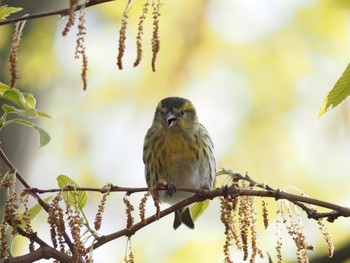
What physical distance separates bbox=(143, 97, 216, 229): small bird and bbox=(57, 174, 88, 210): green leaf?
1784mm

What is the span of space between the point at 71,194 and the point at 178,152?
1.96m

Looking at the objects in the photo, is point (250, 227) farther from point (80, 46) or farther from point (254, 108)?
point (254, 108)

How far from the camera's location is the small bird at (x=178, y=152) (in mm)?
3918

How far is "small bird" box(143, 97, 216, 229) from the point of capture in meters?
3.92

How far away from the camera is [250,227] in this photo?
1.83 m

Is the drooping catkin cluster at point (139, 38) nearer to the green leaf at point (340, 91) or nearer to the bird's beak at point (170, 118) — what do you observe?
the green leaf at point (340, 91)

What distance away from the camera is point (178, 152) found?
156 inches

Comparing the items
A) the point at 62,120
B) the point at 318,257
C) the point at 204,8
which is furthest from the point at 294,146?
the point at 318,257

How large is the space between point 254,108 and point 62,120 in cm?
149

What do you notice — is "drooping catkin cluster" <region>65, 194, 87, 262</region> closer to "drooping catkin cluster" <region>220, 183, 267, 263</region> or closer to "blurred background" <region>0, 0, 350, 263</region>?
"drooping catkin cluster" <region>220, 183, 267, 263</region>

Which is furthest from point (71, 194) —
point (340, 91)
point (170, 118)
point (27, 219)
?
point (170, 118)

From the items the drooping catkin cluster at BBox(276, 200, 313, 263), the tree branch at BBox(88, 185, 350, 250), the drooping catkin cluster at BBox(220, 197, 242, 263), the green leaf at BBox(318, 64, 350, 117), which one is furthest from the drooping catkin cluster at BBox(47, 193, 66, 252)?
the green leaf at BBox(318, 64, 350, 117)

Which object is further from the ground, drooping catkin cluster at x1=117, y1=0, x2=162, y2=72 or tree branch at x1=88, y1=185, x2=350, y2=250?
drooping catkin cluster at x1=117, y1=0, x2=162, y2=72

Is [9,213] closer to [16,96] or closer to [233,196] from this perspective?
[16,96]
